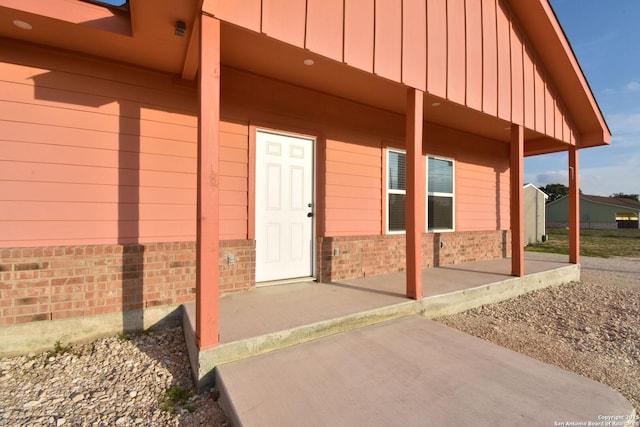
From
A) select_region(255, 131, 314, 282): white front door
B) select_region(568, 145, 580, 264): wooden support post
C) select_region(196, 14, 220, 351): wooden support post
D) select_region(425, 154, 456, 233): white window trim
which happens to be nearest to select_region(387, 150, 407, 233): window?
select_region(425, 154, 456, 233): white window trim

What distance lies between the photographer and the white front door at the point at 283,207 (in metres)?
4.02

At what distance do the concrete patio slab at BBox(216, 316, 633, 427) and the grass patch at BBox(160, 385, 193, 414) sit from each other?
29cm

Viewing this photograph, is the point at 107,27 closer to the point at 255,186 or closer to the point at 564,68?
the point at 255,186

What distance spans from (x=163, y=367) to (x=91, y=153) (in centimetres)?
223

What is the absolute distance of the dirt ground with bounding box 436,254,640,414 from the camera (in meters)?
2.81

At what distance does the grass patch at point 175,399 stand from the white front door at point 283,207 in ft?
5.86

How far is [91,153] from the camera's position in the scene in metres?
3.11

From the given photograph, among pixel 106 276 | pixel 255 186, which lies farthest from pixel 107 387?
pixel 255 186

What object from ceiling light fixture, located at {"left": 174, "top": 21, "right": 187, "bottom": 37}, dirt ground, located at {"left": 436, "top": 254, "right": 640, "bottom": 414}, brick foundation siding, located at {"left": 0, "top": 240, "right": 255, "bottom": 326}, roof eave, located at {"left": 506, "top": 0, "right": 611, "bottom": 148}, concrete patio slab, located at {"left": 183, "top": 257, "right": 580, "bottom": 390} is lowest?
dirt ground, located at {"left": 436, "top": 254, "right": 640, "bottom": 414}

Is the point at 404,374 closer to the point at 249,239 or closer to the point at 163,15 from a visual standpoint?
the point at 249,239

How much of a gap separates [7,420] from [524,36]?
781 cm

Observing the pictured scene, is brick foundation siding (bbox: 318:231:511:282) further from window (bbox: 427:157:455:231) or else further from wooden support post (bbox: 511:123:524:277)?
wooden support post (bbox: 511:123:524:277)

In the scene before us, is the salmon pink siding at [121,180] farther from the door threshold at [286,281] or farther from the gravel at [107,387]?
the gravel at [107,387]

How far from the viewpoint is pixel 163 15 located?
2484 mm
